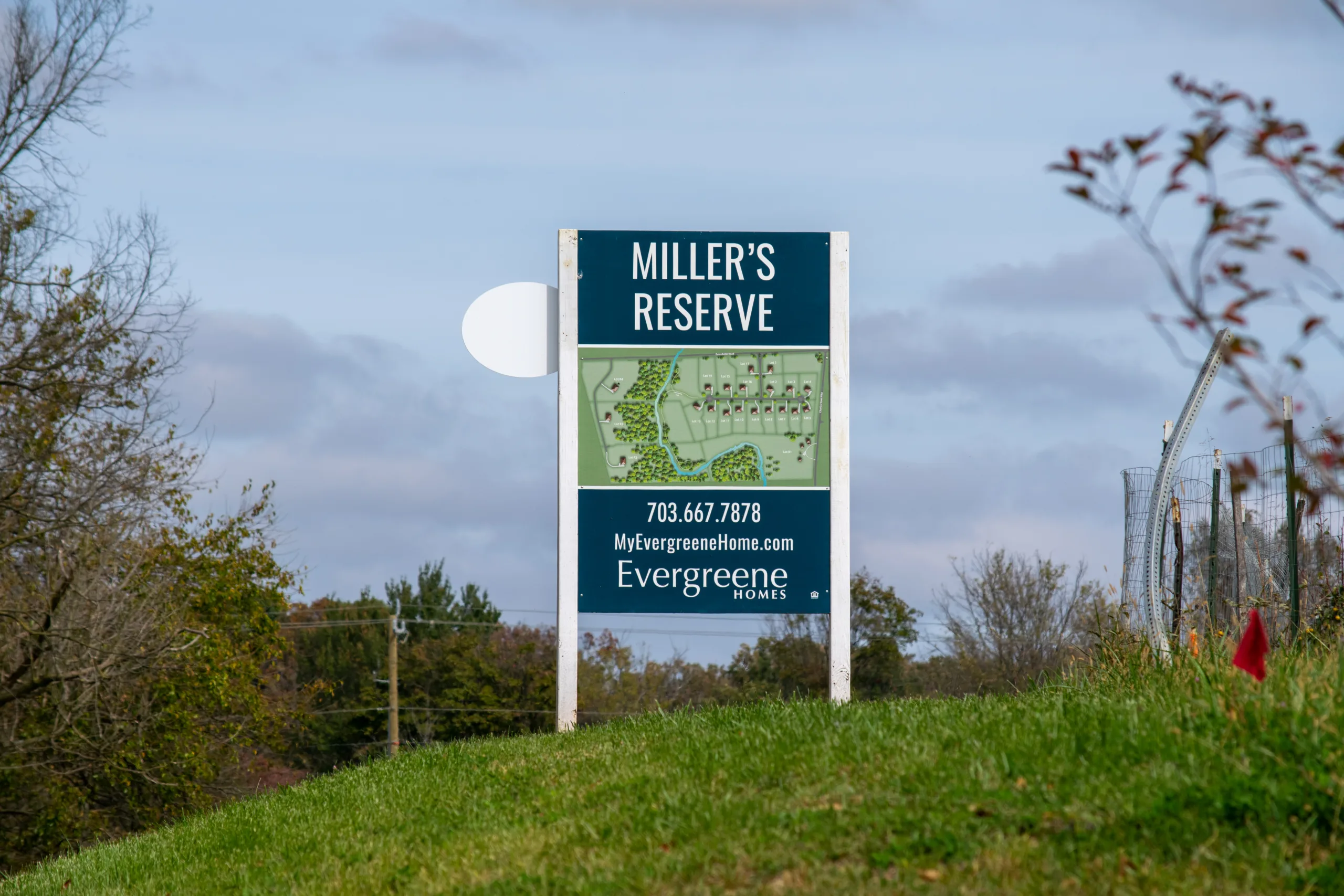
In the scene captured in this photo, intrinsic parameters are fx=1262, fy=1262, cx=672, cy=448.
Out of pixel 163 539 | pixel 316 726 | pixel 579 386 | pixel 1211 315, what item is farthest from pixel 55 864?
pixel 316 726

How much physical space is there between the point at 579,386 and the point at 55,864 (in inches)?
266

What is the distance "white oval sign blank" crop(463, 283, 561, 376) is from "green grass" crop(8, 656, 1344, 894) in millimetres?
4372

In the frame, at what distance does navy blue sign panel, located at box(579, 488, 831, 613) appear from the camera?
38.3 ft

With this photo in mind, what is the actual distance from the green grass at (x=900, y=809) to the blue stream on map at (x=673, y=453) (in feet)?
10.5

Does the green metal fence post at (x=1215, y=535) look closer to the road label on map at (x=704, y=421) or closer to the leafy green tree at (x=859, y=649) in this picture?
the road label on map at (x=704, y=421)

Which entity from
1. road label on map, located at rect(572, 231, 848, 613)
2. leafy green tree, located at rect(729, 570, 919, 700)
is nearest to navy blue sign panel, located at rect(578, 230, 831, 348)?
road label on map, located at rect(572, 231, 848, 613)

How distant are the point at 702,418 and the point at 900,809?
21.9 ft

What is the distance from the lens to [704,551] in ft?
38.4

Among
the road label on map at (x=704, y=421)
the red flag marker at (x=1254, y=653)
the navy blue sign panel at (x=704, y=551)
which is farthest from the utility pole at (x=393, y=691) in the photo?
the red flag marker at (x=1254, y=653)

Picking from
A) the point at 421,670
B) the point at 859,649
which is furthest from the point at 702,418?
the point at 421,670

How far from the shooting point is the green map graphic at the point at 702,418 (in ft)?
38.7

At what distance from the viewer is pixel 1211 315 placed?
14.1 ft

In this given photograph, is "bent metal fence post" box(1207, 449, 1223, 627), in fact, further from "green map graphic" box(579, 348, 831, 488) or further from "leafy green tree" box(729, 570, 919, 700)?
"leafy green tree" box(729, 570, 919, 700)

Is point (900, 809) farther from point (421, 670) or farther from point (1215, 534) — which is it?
point (421, 670)
